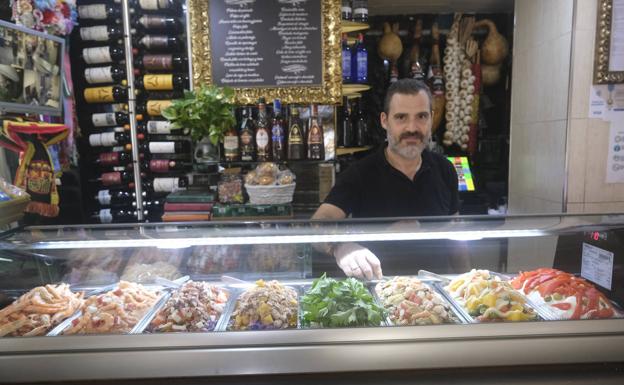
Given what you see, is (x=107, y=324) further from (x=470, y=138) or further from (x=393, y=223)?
(x=470, y=138)

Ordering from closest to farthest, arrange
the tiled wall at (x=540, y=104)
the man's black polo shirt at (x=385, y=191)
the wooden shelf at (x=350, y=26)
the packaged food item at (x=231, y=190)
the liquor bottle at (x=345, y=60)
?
1. the man's black polo shirt at (x=385, y=191)
2. the tiled wall at (x=540, y=104)
3. the packaged food item at (x=231, y=190)
4. the wooden shelf at (x=350, y=26)
5. the liquor bottle at (x=345, y=60)

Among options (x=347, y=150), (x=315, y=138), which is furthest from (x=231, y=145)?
(x=347, y=150)

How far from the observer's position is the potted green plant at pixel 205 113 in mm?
2873

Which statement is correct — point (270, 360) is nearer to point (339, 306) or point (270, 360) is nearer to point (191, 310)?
point (339, 306)

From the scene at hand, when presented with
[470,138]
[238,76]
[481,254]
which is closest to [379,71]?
[470,138]

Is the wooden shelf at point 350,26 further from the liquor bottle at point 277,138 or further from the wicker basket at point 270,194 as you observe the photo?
the wicker basket at point 270,194

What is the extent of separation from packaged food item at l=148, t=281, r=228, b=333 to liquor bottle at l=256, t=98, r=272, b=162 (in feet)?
5.13

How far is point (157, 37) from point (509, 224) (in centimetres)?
314

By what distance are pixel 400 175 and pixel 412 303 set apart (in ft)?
3.18

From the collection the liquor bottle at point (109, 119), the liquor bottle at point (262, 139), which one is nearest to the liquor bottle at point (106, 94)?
the liquor bottle at point (109, 119)

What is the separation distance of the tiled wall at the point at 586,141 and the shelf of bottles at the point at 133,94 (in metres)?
2.85

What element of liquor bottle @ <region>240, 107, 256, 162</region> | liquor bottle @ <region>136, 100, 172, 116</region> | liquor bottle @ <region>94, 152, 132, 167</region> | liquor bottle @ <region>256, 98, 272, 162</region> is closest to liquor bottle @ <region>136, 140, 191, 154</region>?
liquor bottle @ <region>94, 152, 132, 167</region>

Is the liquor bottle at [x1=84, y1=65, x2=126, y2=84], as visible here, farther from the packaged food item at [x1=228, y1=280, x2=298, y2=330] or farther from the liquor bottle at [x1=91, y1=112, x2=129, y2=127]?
the packaged food item at [x1=228, y1=280, x2=298, y2=330]

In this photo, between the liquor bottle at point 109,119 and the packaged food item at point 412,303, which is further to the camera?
the liquor bottle at point 109,119
